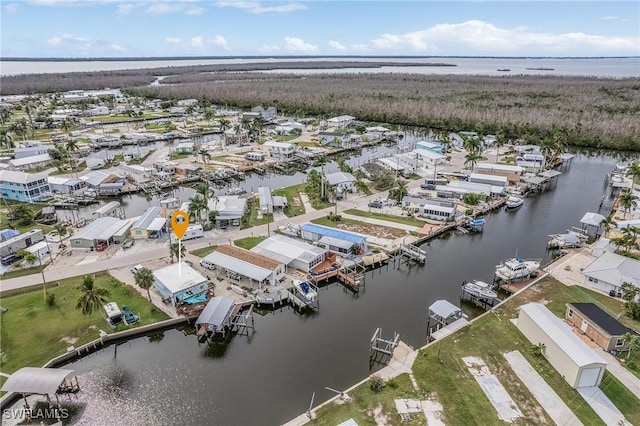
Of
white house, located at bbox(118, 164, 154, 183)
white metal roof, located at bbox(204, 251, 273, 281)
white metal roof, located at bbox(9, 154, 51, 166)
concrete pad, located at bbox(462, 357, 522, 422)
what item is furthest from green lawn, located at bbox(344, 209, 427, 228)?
white metal roof, located at bbox(9, 154, 51, 166)

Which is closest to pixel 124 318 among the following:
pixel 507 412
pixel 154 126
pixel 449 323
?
pixel 449 323

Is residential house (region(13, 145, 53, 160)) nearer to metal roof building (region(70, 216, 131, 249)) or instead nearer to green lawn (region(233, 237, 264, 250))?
metal roof building (region(70, 216, 131, 249))

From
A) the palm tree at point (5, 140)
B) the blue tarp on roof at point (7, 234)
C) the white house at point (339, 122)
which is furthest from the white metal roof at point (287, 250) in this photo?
the palm tree at point (5, 140)

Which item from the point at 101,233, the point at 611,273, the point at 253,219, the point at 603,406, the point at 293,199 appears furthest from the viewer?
the point at 293,199

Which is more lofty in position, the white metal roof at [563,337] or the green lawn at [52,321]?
the white metal roof at [563,337]

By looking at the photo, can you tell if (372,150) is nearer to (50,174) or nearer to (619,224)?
(619,224)

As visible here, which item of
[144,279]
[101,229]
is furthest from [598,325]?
[101,229]

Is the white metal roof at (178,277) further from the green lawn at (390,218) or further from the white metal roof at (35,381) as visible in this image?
the green lawn at (390,218)

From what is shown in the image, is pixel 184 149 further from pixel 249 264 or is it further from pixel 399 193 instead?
pixel 249 264
